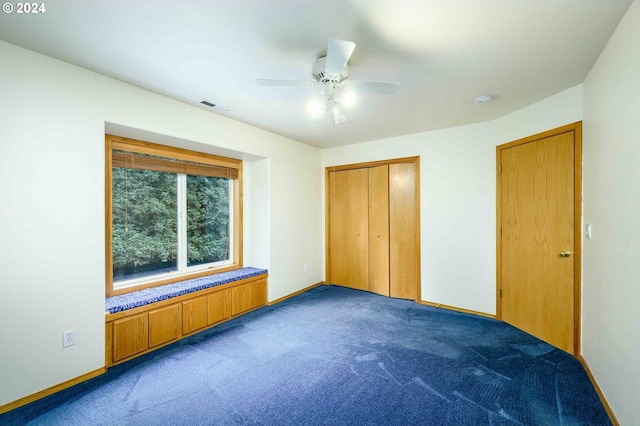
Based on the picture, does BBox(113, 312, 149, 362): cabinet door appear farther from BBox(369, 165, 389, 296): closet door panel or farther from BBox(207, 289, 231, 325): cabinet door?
BBox(369, 165, 389, 296): closet door panel

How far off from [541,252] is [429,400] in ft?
6.20

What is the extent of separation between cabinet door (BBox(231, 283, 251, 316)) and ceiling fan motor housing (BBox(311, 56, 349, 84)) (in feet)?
8.47

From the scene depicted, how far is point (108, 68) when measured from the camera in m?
2.07

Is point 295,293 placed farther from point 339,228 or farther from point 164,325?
point 164,325

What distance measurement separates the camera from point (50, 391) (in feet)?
6.25

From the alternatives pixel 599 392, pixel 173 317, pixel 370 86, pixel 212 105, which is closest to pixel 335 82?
pixel 370 86

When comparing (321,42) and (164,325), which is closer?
(321,42)

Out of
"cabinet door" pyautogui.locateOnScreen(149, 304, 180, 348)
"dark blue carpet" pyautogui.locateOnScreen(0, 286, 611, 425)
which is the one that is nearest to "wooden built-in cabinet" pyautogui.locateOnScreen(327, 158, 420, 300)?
"dark blue carpet" pyautogui.locateOnScreen(0, 286, 611, 425)

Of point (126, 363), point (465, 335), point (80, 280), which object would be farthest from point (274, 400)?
point (465, 335)

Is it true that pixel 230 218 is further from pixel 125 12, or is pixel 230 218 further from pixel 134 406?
pixel 125 12

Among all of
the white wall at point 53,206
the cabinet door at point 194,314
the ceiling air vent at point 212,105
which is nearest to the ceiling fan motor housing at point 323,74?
the ceiling air vent at point 212,105

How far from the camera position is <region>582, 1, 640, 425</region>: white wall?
144 cm

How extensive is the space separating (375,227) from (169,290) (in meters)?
2.90

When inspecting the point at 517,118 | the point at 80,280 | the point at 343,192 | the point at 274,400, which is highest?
the point at 517,118
